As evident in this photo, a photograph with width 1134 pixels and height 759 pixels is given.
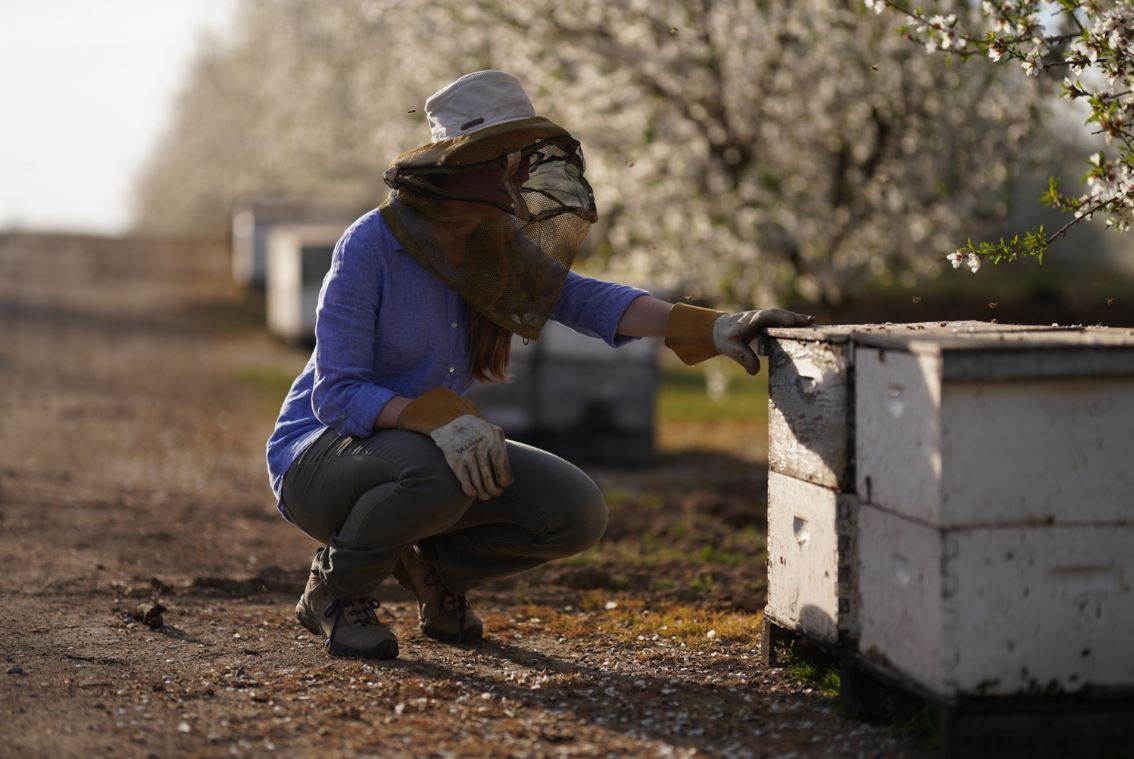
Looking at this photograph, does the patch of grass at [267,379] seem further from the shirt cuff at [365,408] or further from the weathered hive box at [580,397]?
the shirt cuff at [365,408]

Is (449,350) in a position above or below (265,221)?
below

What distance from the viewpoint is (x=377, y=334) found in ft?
14.9

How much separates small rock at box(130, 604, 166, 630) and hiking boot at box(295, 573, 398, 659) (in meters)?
0.73

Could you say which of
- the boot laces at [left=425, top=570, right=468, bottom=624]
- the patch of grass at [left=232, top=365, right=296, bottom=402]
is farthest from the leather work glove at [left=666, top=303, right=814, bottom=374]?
the patch of grass at [left=232, top=365, right=296, bottom=402]

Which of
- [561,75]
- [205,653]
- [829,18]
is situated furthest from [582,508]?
[561,75]

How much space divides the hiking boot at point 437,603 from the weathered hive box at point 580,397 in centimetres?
474

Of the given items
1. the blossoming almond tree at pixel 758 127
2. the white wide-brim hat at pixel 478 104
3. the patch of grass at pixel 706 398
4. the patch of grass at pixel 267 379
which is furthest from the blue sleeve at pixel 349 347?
the patch of grass at pixel 267 379

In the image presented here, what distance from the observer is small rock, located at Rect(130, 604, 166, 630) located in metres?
5.11

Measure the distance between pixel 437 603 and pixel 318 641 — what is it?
436mm

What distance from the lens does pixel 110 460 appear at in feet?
32.7

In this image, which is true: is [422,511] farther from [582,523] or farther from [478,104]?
[478,104]

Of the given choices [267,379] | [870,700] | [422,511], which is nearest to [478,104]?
[422,511]

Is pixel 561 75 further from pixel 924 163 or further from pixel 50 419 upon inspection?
pixel 50 419

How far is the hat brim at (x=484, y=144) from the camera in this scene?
439 cm
